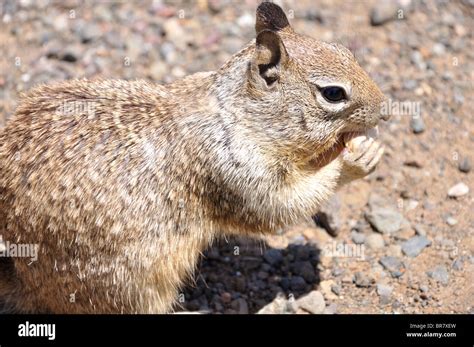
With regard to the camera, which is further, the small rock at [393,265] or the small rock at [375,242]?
the small rock at [375,242]

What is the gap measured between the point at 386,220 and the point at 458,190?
0.68 m

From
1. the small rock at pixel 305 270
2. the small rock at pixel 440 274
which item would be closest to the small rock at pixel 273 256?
the small rock at pixel 305 270

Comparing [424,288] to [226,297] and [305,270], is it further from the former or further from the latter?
[226,297]

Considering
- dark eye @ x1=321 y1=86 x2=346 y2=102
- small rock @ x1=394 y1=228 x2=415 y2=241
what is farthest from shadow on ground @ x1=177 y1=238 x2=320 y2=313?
dark eye @ x1=321 y1=86 x2=346 y2=102

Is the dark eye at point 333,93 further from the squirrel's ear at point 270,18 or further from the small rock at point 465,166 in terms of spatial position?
the small rock at point 465,166

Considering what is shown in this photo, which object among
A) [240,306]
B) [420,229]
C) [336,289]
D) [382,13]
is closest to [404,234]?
[420,229]

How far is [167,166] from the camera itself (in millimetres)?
5422

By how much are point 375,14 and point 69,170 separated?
416cm

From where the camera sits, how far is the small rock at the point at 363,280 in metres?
6.18

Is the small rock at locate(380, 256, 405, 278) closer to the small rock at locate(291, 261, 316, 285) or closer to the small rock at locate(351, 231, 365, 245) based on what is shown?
the small rock at locate(351, 231, 365, 245)

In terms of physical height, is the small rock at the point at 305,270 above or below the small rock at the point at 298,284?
above

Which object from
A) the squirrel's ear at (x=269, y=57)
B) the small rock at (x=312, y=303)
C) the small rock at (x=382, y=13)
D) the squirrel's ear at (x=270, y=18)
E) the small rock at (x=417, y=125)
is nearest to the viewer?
the squirrel's ear at (x=269, y=57)

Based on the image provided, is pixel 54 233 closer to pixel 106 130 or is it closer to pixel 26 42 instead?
pixel 106 130

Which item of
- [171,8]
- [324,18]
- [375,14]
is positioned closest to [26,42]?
[171,8]
